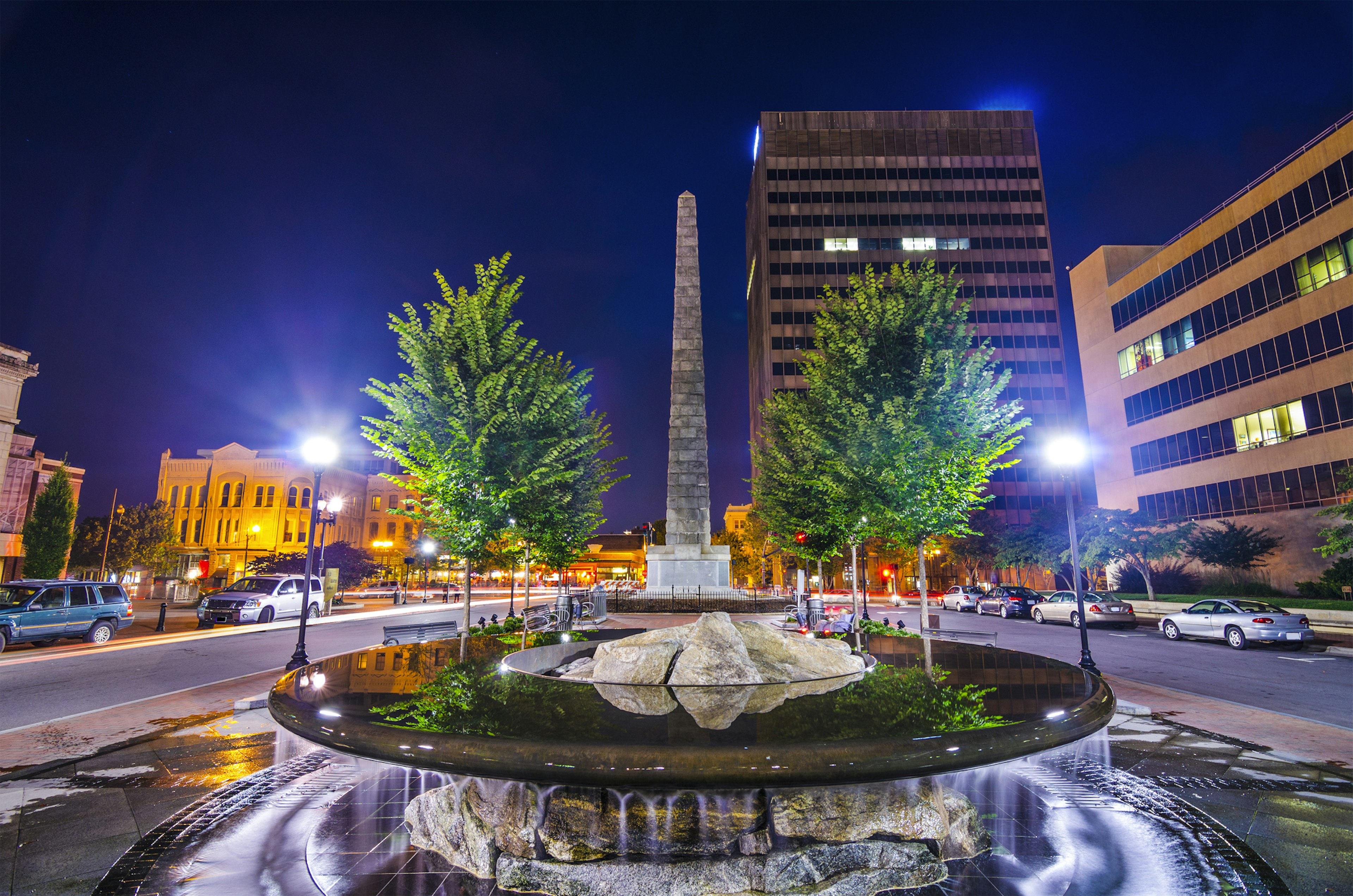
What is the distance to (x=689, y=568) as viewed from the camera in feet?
102

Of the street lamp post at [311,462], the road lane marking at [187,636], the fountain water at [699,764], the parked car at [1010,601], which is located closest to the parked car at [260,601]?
the road lane marking at [187,636]

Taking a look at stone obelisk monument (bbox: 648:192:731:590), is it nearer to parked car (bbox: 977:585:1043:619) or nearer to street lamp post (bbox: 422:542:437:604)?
street lamp post (bbox: 422:542:437:604)

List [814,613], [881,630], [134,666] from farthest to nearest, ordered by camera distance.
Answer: [814,613], [134,666], [881,630]

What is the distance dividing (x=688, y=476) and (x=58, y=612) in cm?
2310

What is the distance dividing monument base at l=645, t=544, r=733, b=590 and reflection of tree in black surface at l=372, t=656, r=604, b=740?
25.8 m

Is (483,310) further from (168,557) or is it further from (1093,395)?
(168,557)

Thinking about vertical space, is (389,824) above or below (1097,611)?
above

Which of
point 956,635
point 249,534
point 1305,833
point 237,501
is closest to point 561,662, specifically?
point 1305,833

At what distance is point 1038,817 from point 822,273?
73.9m

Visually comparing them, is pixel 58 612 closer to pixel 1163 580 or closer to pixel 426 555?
pixel 426 555

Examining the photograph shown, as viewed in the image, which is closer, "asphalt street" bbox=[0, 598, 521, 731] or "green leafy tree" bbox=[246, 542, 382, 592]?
"asphalt street" bbox=[0, 598, 521, 731]

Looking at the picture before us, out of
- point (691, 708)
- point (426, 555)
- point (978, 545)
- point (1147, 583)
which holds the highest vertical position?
point (978, 545)

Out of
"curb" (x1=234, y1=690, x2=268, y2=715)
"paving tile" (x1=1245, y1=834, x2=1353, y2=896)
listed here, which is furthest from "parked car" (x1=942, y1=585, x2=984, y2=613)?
"curb" (x1=234, y1=690, x2=268, y2=715)

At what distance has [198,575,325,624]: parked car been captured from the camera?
23.5 meters
